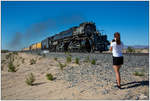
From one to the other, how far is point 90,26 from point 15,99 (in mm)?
15676

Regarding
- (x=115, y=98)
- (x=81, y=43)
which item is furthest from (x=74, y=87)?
(x=81, y=43)

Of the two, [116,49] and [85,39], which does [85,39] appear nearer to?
[85,39]

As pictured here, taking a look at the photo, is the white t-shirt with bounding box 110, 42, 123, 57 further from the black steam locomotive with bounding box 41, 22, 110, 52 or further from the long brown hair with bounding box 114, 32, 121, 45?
the black steam locomotive with bounding box 41, 22, 110, 52

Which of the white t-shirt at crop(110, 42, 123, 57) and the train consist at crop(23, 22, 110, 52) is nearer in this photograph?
the white t-shirt at crop(110, 42, 123, 57)

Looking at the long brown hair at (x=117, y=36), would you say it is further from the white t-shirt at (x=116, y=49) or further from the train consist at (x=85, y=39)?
the train consist at (x=85, y=39)

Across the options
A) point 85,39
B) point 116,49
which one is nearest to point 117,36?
point 116,49

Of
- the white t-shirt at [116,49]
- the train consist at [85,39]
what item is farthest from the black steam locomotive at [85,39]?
the white t-shirt at [116,49]

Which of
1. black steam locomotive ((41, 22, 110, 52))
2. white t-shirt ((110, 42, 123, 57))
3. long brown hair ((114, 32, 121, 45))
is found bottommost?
white t-shirt ((110, 42, 123, 57))

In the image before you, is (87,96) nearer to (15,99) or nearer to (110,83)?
(110,83)

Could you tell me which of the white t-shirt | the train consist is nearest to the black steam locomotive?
the train consist

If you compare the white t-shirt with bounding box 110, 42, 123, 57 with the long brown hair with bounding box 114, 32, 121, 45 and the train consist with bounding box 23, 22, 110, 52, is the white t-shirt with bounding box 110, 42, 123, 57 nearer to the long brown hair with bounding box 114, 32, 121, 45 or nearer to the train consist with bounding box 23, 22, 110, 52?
the long brown hair with bounding box 114, 32, 121, 45

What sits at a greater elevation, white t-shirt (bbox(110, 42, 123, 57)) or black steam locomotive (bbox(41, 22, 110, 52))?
black steam locomotive (bbox(41, 22, 110, 52))

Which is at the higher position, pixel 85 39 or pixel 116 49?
pixel 85 39

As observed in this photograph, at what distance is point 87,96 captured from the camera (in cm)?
363
